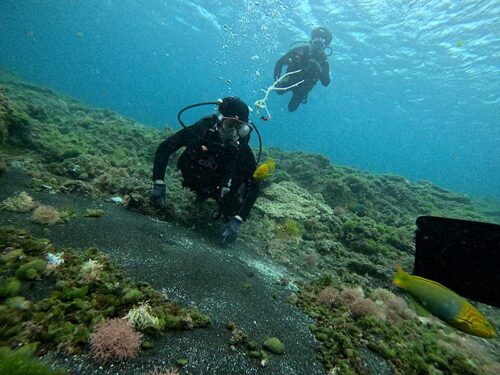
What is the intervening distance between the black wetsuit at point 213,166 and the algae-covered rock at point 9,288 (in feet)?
12.0

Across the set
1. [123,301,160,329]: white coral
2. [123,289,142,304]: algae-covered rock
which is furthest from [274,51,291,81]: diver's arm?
[123,301,160,329]: white coral

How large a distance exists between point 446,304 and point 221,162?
15.3ft

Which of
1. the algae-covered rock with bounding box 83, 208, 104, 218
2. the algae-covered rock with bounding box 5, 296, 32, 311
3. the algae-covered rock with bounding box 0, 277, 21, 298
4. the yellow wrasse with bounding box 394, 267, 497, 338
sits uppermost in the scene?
the yellow wrasse with bounding box 394, 267, 497, 338

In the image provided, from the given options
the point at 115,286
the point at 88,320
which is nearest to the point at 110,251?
the point at 115,286

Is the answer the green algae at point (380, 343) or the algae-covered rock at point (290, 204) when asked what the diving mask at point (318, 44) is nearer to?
the algae-covered rock at point (290, 204)

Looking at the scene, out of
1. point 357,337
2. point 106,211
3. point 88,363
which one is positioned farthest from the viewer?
point 106,211

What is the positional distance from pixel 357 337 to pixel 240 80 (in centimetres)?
9431

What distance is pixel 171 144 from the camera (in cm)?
630

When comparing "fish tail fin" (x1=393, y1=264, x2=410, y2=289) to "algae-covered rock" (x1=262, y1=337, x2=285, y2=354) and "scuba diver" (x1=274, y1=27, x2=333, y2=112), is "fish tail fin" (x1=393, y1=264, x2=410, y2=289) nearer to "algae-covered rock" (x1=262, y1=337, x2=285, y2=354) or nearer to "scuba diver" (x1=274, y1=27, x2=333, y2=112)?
"algae-covered rock" (x1=262, y1=337, x2=285, y2=354)

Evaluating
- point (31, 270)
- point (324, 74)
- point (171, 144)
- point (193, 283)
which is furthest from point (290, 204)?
point (324, 74)

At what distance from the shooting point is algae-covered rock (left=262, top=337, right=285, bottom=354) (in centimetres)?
292

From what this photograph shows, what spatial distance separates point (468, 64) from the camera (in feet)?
90.4

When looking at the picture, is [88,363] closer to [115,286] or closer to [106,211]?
[115,286]

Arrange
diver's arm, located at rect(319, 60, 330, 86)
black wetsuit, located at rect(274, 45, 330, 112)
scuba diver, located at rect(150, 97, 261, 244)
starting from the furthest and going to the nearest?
diver's arm, located at rect(319, 60, 330, 86) < black wetsuit, located at rect(274, 45, 330, 112) < scuba diver, located at rect(150, 97, 261, 244)
